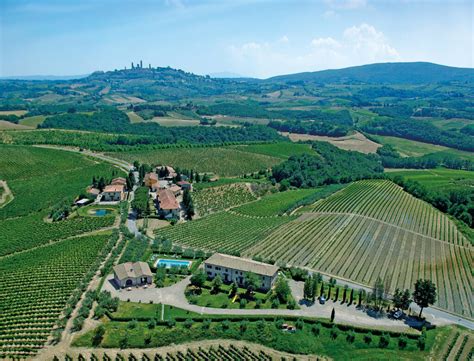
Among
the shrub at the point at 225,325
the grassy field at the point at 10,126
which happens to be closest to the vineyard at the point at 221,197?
the shrub at the point at 225,325

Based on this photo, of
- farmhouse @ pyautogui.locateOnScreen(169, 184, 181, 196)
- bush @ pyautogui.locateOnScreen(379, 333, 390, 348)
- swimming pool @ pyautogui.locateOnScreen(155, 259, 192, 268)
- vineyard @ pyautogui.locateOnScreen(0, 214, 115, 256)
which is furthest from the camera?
farmhouse @ pyautogui.locateOnScreen(169, 184, 181, 196)

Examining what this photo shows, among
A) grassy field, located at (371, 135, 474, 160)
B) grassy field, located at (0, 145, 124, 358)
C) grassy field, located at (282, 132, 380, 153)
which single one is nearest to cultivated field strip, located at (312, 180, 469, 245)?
grassy field, located at (0, 145, 124, 358)

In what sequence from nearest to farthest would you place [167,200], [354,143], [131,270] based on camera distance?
[131,270] → [167,200] → [354,143]

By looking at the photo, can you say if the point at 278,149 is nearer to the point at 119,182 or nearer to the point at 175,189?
the point at 175,189

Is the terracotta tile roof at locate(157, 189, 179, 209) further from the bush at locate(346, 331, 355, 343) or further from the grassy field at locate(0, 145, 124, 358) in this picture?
the bush at locate(346, 331, 355, 343)

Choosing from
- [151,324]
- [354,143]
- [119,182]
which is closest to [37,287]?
[151,324]

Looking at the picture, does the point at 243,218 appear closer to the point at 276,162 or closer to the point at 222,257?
the point at 222,257
